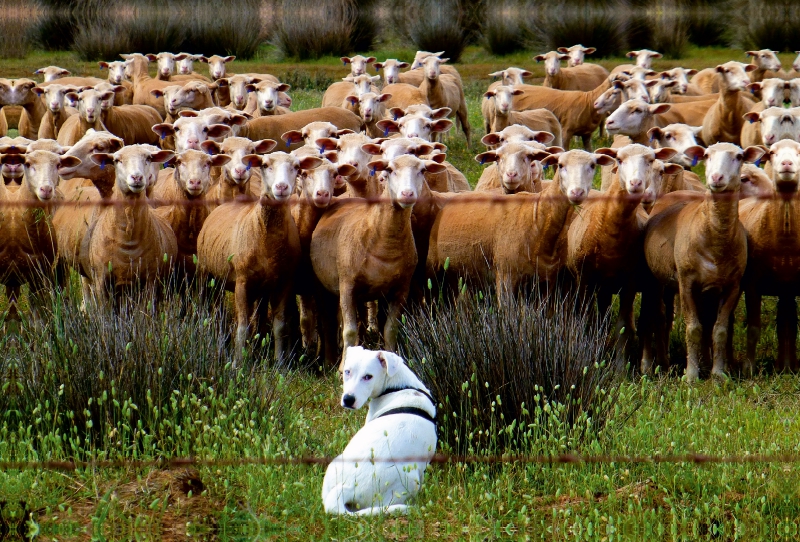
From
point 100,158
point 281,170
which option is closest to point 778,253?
point 281,170

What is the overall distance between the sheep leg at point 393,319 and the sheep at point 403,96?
895 cm

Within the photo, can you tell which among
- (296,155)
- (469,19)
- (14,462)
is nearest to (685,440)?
(14,462)

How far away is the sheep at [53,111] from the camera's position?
16.0 meters

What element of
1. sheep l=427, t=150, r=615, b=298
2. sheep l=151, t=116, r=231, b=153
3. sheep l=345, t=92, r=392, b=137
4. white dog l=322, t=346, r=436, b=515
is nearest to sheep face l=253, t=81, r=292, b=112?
sheep l=345, t=92, r=392, b=137

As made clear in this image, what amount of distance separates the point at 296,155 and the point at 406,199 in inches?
61.5

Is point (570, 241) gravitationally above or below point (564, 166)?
below

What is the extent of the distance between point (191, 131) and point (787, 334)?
6.22m

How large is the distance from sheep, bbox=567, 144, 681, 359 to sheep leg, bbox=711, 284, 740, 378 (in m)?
0.74

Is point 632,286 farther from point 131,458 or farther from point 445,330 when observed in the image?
point 131,458

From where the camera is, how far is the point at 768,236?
9312mm

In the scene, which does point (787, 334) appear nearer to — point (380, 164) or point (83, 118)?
point (380, 164)

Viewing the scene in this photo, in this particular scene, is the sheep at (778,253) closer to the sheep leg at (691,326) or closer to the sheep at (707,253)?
the sheep at (707,253)

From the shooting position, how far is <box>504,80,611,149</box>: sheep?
1948 centimetres

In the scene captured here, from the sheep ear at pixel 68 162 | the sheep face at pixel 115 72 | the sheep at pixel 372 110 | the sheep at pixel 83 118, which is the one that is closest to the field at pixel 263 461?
the sheep ear at pixel 68 162
